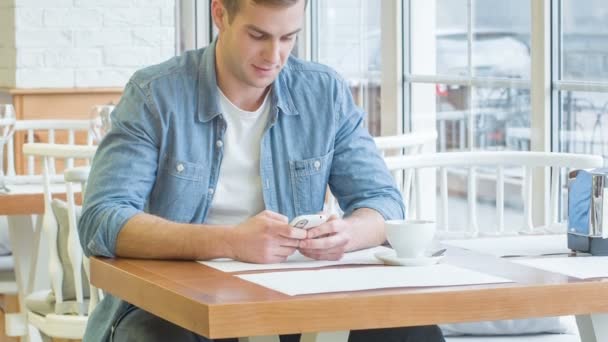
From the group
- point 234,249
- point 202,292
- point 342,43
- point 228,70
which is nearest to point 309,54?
point 342,43

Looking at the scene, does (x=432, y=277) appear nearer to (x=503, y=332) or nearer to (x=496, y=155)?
(x=503, y=332)

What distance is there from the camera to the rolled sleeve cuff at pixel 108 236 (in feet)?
6.20

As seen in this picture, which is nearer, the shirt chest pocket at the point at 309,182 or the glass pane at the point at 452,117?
the shirt chest pocket at the point at 309,182

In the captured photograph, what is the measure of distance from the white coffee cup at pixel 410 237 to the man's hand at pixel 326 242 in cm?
9

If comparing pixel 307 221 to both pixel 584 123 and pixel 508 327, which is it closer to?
pixel 508 327

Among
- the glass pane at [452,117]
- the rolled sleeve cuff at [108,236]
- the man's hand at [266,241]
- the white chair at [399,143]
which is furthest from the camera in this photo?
the glass pane at [452,117]

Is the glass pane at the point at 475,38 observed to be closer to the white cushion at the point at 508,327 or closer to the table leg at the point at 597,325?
the white cushion at the point at 508,327

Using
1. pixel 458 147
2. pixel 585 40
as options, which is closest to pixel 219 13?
pixel 585 40

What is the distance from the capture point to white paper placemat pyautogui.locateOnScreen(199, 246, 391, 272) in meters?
A: 1.74

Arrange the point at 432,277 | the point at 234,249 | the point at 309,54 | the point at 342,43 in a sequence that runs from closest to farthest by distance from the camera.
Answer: the point at 432,277
the point at 234,249
the point at 342,43
the point at 309,54

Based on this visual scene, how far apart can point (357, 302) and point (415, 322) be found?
85mm

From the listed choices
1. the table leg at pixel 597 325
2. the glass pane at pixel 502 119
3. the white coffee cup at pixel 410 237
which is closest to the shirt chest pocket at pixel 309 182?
the white coffee cup at pixel 410 237

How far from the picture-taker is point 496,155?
8.80 feet

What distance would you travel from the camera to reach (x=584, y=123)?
288 cm
